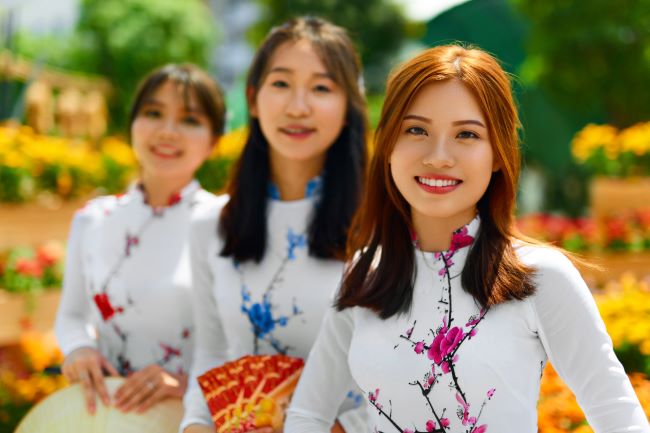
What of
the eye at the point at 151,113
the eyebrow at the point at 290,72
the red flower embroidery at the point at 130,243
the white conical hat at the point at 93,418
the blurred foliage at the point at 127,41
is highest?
the blurred foliage at the point at 127,41

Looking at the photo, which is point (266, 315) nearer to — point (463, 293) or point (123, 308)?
point (123, 308)

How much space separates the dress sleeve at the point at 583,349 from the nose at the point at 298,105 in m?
0.99

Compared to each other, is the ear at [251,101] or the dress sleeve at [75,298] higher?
the ear at [251,101]

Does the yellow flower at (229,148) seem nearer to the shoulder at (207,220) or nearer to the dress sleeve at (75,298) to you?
the dress sleeve at (75,298)

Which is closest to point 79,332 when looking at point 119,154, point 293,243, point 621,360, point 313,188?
point 293,243

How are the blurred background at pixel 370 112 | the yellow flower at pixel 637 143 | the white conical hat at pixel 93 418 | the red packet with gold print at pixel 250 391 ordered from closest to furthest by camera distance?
the red packet with gold print at pixel 250 391
the white conical hat at pixel 93 418
the blurred background at pixel 370 112
the yellow flower at pixel 637 143

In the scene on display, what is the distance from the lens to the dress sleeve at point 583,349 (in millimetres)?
1618

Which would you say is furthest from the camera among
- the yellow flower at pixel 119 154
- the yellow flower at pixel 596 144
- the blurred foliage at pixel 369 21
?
the blurred foliage at pixel 369 21

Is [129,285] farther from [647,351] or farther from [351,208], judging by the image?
[647,351]

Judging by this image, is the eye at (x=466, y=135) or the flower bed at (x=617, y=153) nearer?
the eye at (x=466, y=135)

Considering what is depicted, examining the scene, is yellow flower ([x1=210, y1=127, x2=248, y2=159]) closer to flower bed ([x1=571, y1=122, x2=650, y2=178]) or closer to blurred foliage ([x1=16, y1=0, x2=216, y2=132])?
flower bed ([x1=571, y1=122, x2=650, y2=178])

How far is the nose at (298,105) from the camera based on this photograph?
2.45 meters

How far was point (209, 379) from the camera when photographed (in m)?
2.24

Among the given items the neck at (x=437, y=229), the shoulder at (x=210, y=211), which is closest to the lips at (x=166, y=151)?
the shoulder at (x=210, y=211)
